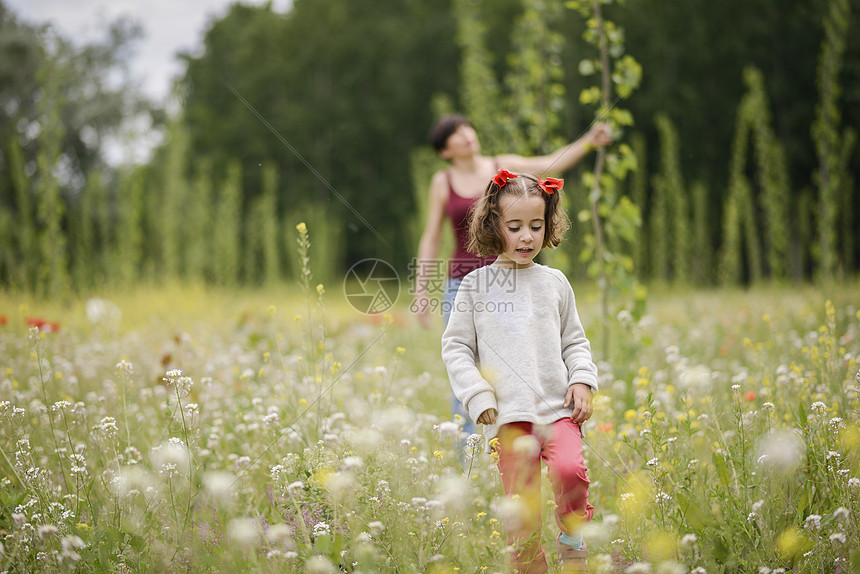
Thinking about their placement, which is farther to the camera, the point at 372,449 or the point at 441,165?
the point at 441,165

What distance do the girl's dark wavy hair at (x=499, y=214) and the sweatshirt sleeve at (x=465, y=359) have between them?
0.17m

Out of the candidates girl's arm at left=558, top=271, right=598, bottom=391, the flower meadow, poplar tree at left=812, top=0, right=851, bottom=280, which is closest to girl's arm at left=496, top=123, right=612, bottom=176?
the flower meadow

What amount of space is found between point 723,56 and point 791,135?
2.72 m

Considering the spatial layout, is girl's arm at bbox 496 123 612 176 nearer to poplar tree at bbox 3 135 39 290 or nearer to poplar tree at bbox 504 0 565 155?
poplar tree at bbox 504 0 565 155

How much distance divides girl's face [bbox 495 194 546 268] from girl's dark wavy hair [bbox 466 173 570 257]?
24mm

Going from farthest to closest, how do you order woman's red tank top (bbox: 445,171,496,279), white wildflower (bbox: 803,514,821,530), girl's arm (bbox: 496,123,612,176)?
girl's arm (bbox: 496,123,612,176), woman's red tank top (bbox: 445,171,496,279), white wildflower (bbox: 803,514,821,530)

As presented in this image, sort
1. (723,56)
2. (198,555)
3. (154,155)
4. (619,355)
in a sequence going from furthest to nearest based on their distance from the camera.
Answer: (154,155), (723,56), (619,355), (198,555)

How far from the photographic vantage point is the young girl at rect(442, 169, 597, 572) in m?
2.11

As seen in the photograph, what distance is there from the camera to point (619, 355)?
165 inches

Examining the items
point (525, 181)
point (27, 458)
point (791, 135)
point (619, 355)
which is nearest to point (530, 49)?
point (619, 355)

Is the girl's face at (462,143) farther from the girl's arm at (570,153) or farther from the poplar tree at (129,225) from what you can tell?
the poplar tree at (129,225)

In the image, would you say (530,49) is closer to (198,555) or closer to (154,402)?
(154,402)

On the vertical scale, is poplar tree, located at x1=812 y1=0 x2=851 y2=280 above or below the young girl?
above

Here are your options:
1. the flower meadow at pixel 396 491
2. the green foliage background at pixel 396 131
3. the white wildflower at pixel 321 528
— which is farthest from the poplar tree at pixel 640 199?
the white wildflower at pixel 321 528
